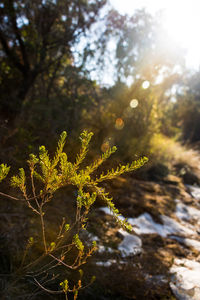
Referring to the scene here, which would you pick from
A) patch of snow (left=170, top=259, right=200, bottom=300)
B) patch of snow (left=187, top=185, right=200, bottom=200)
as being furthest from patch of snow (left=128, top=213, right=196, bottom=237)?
patch of snow (left=187, top=185, right=200, bottom=200)

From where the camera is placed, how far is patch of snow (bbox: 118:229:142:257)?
2.16 m

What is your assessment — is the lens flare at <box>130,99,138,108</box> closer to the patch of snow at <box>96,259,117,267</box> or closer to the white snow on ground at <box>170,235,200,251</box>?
the white snow on ground at <box>170,235,200,251</box>

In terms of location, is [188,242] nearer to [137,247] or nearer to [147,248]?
[147,248]

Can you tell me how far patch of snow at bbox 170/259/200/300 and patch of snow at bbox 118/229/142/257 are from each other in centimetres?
42

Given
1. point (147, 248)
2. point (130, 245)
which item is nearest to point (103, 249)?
point (130, 245)

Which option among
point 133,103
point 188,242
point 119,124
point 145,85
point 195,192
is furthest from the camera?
point 145,85

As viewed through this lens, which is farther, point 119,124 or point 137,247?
point 119,124

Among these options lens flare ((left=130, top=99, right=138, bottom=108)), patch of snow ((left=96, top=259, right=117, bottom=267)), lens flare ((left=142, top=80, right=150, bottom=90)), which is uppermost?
lens flare ((left=142, top=80, right=150, bottom=90))

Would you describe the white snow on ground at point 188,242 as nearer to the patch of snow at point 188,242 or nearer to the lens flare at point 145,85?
the patch of snow at point 188,242

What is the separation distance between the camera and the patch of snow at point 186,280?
5.76 feet

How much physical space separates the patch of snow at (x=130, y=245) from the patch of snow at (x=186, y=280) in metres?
0.42

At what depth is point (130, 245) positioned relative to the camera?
2.36m

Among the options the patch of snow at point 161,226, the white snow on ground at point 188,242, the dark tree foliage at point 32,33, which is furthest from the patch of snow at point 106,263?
the dark tree foliage at point 32,33

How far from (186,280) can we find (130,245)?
67cm
